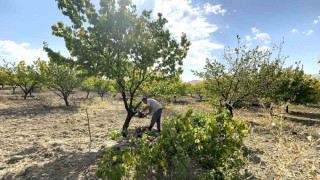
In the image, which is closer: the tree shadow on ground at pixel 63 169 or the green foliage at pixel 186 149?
the green foliage at pixel 186 149

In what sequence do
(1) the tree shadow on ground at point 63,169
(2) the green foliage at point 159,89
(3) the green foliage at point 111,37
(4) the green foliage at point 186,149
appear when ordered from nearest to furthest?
(4) the green foliage at point 186,149
(1) the tree shadow on ground at point 63,169
(3) the green foliage at point 111,37
(2) the green foliage at point 159,89

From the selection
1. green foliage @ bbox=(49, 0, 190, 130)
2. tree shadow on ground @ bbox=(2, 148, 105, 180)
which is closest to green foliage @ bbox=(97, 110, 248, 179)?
tree shadow on ground @ bbox=(2, 148, 105, 180)

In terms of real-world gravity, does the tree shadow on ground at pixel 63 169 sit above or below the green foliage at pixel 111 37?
below

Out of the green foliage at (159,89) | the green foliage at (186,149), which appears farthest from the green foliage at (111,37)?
the green foliage at (186,149)

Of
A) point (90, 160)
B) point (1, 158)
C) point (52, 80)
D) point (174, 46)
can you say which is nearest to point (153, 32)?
point (174, 46)

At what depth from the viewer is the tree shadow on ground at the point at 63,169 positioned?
3.83 meters

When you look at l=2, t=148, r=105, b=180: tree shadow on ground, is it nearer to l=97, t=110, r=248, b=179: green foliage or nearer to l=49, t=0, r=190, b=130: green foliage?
l=97, t=110, r=248, b=179: green foliage

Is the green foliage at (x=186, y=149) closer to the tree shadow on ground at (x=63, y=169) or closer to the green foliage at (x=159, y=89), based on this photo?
the tree shadow on ground at (x=63, y=169)

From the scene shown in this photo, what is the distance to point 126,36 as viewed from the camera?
5.79 m

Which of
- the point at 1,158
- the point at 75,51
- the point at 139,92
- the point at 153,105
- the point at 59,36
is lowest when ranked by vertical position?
the point at 1,158

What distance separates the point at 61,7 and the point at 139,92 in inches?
179

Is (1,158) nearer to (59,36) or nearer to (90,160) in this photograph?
Result: (90,160)

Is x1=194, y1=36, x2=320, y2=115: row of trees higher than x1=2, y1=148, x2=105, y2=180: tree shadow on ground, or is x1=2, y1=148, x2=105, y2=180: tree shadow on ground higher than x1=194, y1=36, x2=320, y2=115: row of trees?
x1=194, y1=36, x2=320, y2=115: row of trees

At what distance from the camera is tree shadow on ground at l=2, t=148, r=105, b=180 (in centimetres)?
383
